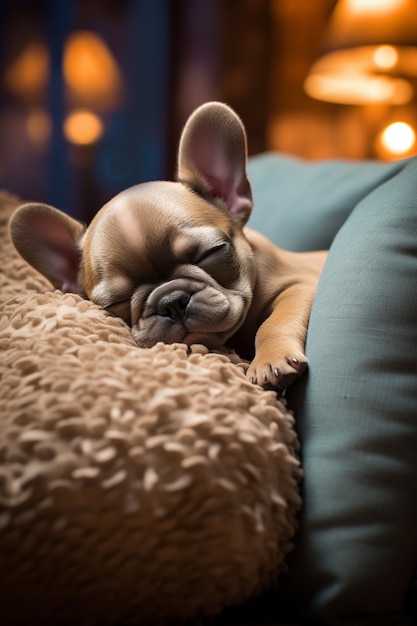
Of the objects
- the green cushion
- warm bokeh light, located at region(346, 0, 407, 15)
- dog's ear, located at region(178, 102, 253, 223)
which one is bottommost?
the green cushion

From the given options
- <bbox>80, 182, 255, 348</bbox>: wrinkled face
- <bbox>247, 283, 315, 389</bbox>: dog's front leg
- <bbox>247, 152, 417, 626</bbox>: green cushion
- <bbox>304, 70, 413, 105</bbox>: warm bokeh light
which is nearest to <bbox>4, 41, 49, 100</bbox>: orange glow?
<bbox>304, 70, 413, 105</bbox>: warm bokeh light

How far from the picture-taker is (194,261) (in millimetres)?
1134

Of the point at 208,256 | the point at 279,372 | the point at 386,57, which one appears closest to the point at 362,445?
the point at 279,372

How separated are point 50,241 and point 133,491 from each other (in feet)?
2.23

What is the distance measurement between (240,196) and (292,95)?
2.64 m

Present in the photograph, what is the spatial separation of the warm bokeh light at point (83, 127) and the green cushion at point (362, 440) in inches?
117

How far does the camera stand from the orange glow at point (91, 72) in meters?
3.66

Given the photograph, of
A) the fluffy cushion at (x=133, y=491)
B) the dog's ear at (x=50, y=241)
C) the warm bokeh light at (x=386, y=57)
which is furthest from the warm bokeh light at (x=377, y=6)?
the fluffy cushion at (x=133, y=491)

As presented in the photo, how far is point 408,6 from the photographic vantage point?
2529mm

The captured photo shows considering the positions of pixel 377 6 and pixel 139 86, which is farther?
pixel 139 86

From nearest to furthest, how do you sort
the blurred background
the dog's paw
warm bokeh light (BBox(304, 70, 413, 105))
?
the dog's paw
warm bokeh light (BBox(304, 70, 413, 105))
the blurred background

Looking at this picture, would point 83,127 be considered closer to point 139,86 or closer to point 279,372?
point 139,86

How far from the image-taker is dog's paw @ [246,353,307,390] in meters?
0.95

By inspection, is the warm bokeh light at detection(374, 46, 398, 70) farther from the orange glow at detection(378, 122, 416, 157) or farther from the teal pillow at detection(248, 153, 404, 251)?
the teal pillow at detection(248, 153, 404, 251)
